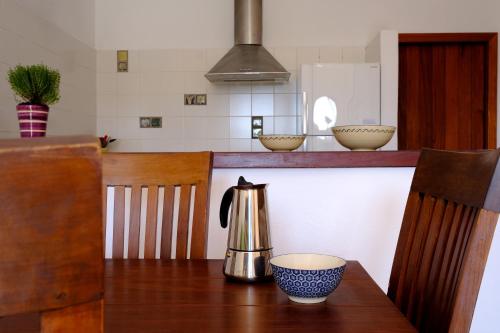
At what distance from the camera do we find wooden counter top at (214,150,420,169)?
1580mm

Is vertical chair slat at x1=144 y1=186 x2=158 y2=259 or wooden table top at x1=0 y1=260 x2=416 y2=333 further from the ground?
vertical chair slat at x1=144 y1=186 x2=158 y2=259

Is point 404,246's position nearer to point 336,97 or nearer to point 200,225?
point 200,225

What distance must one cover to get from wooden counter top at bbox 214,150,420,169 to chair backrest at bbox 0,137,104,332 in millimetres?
1237

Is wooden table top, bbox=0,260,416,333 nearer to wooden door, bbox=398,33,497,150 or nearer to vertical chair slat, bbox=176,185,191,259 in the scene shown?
vertical chair slat, bbox=176,185,191,259

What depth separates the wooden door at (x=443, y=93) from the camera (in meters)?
3.56

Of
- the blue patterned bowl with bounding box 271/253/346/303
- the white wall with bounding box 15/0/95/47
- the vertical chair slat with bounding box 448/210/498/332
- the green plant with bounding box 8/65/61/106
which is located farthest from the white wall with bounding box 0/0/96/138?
the vertical chair slat with bounding box 448/210/498/332

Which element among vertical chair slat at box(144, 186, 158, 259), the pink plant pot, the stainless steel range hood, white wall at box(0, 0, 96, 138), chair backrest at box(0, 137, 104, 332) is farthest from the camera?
the stainless steel range hood

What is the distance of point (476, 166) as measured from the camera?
28.8 inches

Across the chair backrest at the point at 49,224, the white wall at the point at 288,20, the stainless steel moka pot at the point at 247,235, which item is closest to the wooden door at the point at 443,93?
the white wall at the point at 288,20

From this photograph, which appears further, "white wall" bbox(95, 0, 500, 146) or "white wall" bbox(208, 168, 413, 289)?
"white wall" bbox(95, 0, 500, 146)

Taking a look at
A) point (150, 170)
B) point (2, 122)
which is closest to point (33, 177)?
point (150, 170)

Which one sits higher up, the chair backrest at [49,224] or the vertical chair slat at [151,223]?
the chair backrest at [49,224]

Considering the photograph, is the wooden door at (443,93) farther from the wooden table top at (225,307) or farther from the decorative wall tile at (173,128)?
the wooden table top at (225,307)

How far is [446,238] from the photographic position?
2.68 ft
